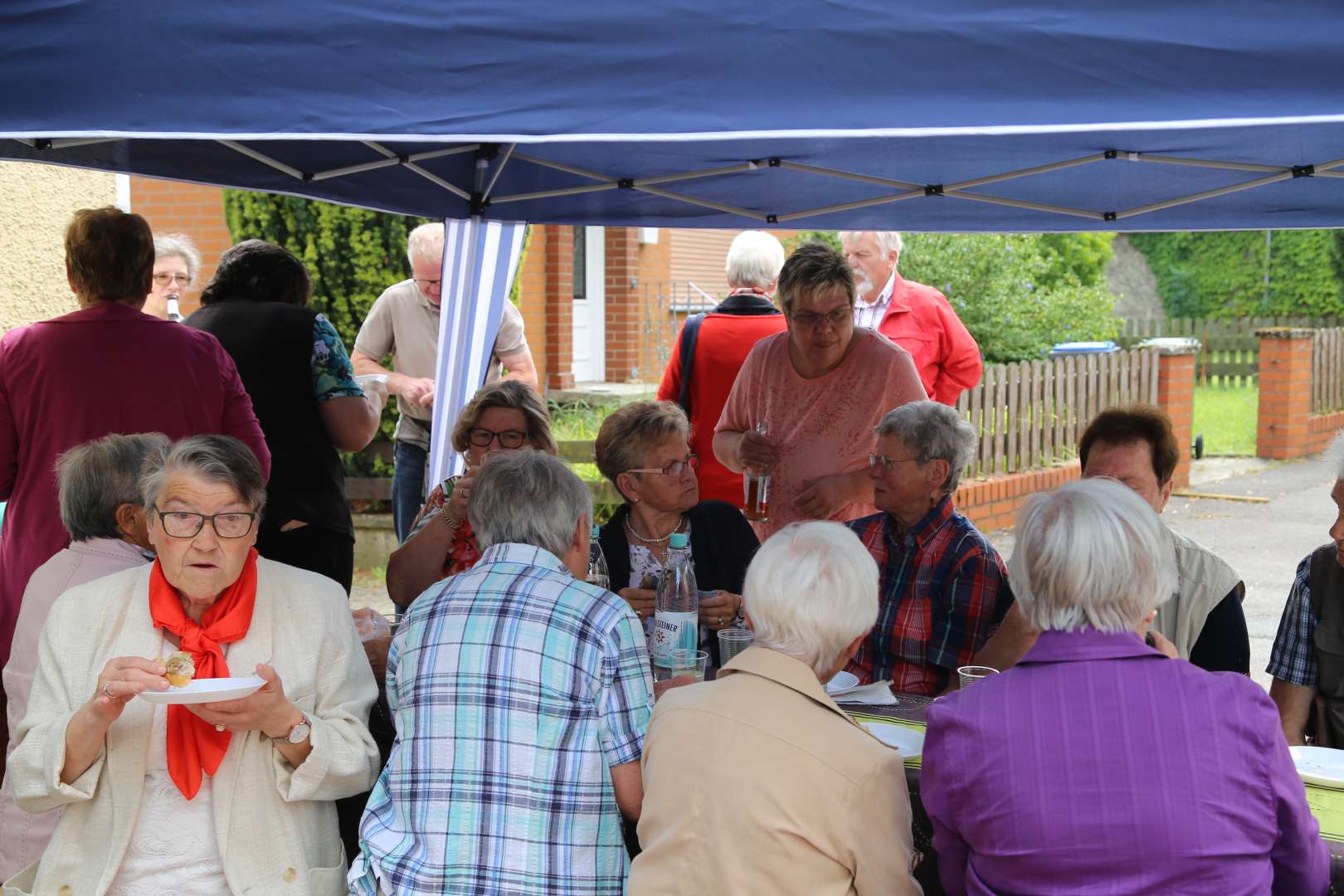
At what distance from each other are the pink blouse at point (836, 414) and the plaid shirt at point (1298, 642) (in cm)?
141

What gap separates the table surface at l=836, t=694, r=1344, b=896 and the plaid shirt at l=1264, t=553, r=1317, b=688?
2.81ft

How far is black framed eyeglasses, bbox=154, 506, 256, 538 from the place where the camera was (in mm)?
2570

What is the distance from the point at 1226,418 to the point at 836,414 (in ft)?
45.7

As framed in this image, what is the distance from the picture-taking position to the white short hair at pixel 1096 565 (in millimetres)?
2074

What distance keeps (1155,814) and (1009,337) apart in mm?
10071

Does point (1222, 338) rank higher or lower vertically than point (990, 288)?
lower

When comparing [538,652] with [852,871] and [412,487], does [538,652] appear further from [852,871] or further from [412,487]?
[412,487]

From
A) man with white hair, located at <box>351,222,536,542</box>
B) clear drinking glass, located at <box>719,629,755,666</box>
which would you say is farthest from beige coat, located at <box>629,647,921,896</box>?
man with white hair, located at <box>351,222,536,542</box>

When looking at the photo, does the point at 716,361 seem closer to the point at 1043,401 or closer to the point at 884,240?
the point at 884,240

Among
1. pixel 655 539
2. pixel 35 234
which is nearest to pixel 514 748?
pixel 655 539

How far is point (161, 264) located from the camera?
5.19 meters

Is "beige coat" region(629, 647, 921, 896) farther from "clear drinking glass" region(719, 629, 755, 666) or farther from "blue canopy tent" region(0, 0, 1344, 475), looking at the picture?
"blue canopy tent" region(0, 0, 1344, 475)

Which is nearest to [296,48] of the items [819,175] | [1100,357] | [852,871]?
[852,871]

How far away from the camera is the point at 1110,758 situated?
6.44ft
